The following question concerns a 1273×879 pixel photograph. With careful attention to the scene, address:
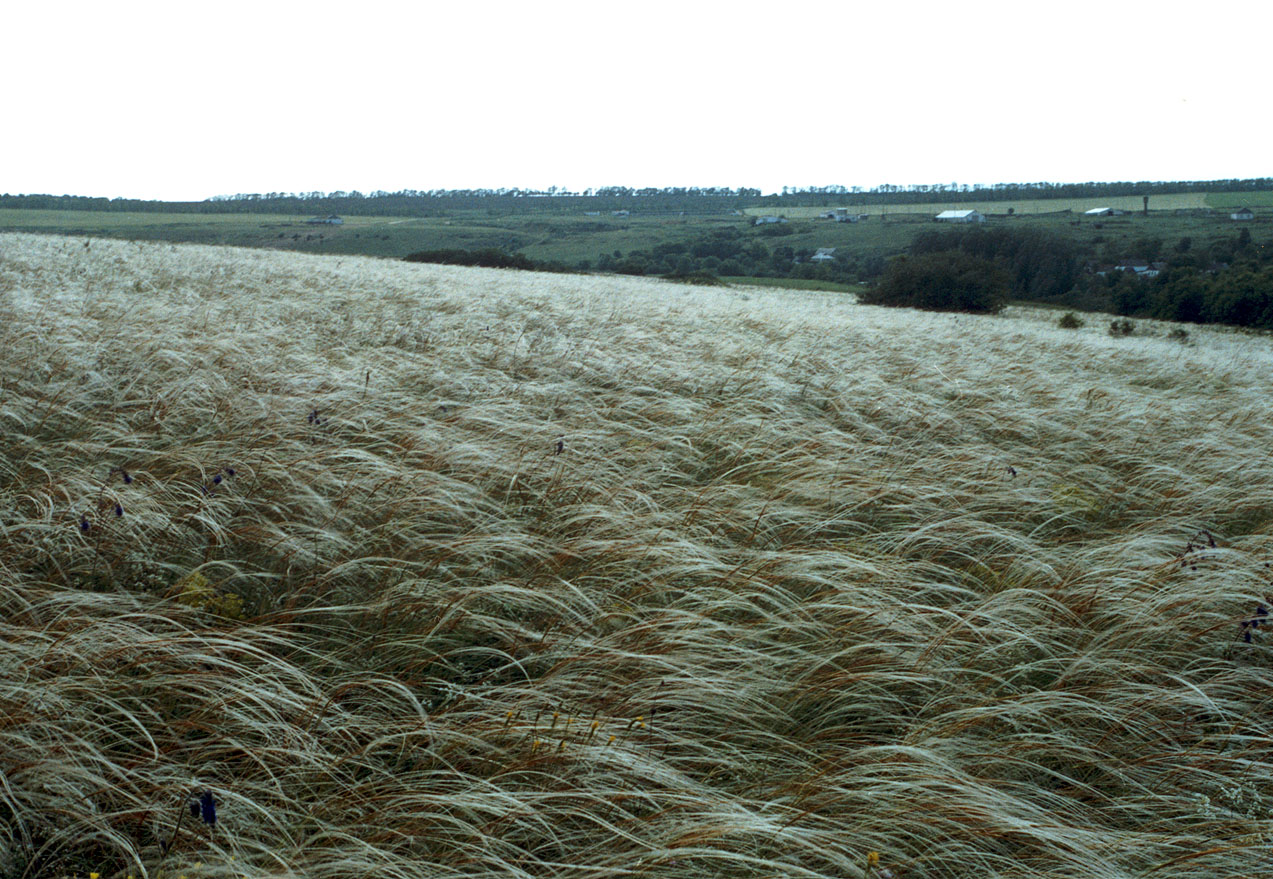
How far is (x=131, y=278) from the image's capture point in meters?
8.92

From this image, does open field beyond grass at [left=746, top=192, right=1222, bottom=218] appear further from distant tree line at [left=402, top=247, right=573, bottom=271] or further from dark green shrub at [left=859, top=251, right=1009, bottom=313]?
distant tree line at [left=402, top=247, right=573, bottom=271]

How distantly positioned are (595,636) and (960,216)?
338ft

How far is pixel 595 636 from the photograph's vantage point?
2.24 meters

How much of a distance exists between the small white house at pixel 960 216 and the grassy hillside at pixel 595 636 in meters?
91.3

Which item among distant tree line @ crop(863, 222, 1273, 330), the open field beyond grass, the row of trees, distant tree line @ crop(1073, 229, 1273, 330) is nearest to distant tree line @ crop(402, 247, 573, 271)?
the row of trees

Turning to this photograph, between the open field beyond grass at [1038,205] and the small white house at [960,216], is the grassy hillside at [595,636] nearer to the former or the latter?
the small white house at [960,216]

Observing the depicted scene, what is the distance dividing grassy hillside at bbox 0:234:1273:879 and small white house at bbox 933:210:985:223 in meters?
91.3

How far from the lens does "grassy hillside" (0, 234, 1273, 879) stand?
1.52 metres

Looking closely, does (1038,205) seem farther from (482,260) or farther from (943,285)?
(482,260)

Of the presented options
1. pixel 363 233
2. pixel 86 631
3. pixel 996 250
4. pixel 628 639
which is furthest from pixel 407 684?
pixel 363 233

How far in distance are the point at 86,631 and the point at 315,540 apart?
2.55 ft

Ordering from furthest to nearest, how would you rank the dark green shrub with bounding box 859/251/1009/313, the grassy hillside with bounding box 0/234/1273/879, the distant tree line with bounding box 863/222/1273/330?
the distant tree line with bounding box 863/222/1273/330 → the dark green shrub with bounding box 859/251/1009/313 → the grassy hillside with bounding box 0/234/1273/879

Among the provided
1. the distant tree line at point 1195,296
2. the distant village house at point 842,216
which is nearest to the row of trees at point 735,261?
the distant tree line at point 1195,296

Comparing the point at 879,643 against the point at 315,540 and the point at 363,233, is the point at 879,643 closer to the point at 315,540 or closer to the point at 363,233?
the point at 315,540
